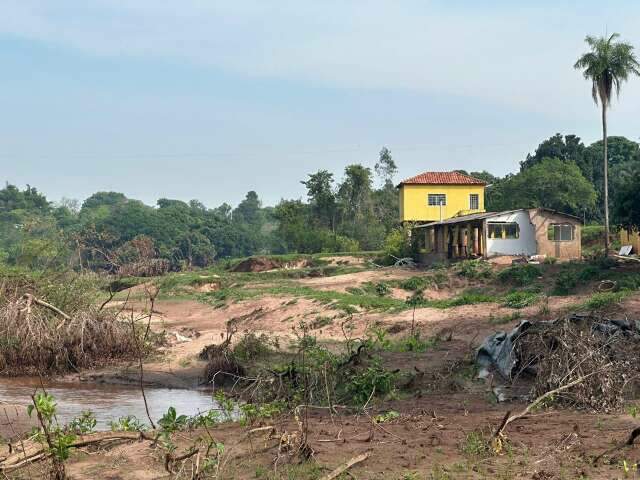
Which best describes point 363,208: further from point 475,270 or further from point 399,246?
point 475,270

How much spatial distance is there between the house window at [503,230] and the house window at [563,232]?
172cm

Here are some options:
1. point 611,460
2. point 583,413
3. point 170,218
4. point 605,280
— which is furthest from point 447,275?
point 170,218

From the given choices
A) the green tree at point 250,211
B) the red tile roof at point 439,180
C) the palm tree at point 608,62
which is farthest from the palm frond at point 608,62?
the green tree at point 250,211

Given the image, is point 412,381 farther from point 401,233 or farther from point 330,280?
point 401,233

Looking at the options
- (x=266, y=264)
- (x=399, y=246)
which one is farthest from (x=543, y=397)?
(x=266, y=264)

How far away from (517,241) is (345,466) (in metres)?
34.3

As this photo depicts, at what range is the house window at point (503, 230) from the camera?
41125mm

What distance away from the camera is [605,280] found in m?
28.3

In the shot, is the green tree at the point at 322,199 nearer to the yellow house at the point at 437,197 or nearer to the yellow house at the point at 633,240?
the yellow house at the point at 437,197

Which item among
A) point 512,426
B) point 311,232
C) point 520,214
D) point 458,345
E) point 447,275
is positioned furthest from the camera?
point 311,232

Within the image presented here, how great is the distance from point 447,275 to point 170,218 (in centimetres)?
5636

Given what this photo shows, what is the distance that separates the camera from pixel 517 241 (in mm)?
41000

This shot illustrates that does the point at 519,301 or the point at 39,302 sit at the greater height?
the point at 39,302

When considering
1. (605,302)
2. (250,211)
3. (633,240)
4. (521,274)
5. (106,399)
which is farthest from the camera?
(250,211)
